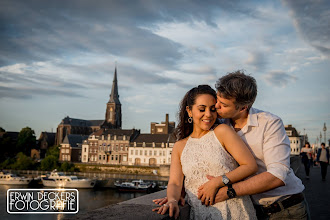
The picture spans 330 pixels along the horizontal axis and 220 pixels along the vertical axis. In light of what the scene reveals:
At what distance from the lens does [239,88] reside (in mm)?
3023

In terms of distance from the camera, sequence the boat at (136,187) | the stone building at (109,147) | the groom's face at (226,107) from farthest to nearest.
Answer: the stone building at (109,147) → the boat at (136,187) → the groom's face at (226,107)

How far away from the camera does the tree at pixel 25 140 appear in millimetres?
81562

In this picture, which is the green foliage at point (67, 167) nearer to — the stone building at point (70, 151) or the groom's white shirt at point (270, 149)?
the stone building at point (70, 151)

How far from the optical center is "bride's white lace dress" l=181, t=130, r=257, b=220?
295 cm

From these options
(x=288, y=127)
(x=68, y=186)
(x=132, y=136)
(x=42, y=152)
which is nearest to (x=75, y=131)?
(x=42, y=152)

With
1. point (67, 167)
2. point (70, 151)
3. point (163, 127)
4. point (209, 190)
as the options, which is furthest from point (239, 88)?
point (70, 151)

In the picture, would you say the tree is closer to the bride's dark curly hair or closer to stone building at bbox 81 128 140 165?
stone building at bbox 81 128 140 165

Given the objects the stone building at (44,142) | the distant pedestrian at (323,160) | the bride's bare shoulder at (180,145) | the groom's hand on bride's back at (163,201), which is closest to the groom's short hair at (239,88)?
the bride's bare shoulder at (180,145)

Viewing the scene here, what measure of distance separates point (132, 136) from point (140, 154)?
17.2 feet

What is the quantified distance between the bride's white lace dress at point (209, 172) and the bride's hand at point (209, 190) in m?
0.07

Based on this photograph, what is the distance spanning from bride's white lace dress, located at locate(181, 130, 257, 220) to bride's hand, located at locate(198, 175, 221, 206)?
0.07 m

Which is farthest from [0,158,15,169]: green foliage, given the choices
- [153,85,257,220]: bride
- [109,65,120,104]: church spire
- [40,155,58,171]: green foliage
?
[153,85,257,220]: bride

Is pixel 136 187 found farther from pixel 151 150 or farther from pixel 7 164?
pixel 7 164

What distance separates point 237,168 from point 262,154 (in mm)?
338
